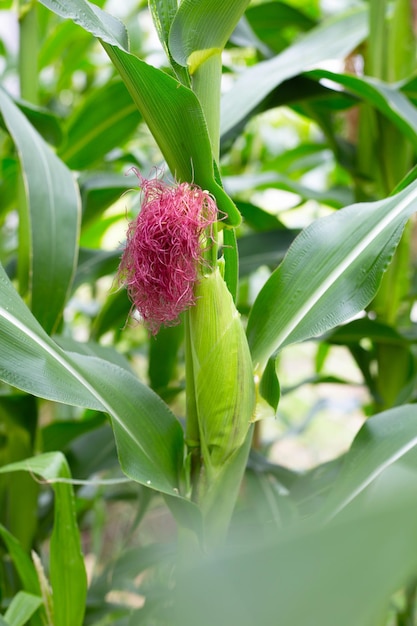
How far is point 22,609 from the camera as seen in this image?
44 cm

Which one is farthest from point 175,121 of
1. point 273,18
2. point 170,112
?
point 273,18

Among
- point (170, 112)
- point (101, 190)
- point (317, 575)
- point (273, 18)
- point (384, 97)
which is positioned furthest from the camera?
point (273, 18)

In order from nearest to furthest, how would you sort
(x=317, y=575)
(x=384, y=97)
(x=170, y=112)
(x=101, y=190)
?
(x=317, y=575) < (x=170, y=112) < (x=384, y=97) < (x=101, y=190)

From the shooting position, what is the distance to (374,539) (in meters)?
0.17

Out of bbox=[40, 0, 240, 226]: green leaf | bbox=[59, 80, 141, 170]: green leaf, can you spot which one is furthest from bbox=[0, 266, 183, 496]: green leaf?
bbox=[59, 80, 141, 170]: green leaf

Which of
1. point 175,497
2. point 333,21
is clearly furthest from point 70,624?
point 333,21

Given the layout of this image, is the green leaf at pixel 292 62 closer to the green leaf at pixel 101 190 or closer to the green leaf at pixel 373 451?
the green leaf at pixel 101 190

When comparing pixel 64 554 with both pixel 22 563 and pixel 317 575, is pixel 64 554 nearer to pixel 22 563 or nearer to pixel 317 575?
pixel 22 563

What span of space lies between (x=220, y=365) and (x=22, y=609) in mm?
241

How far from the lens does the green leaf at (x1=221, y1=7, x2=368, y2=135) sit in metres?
0.55

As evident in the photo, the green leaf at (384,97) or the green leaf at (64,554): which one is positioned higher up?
the green leaf at (384,97)

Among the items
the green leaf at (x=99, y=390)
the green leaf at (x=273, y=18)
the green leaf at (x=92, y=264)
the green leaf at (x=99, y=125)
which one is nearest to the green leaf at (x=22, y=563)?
the green leaf at (x=99, y=390)

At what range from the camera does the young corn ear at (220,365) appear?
347 mm

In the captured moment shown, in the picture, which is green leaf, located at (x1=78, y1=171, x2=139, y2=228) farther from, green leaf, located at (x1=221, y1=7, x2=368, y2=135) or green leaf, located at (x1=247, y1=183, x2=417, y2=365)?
green leaf, located at (x1=247, y1=183, x2=417, y2=365)
